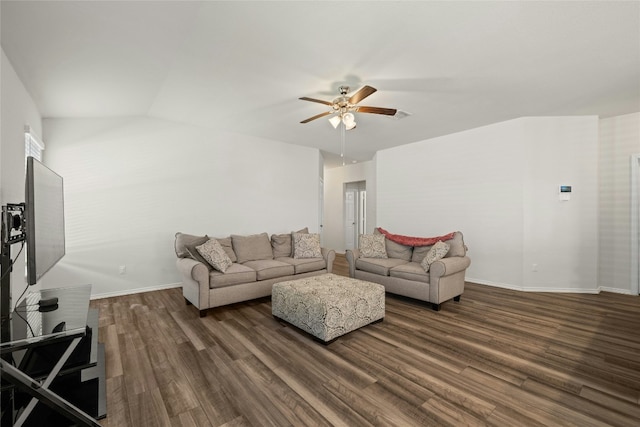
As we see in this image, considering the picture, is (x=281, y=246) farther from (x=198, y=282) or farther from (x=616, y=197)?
(x=616, y=197)

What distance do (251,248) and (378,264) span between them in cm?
195

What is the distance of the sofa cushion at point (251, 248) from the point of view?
14.2ft

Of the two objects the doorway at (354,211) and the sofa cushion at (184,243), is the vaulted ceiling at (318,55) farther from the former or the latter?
the doorway at (354,211)

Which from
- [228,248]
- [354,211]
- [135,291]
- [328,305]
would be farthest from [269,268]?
[354,211]

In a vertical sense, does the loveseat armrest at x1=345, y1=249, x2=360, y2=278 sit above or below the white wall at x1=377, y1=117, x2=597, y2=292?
below

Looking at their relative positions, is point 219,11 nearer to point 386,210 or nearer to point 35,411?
point 35,411

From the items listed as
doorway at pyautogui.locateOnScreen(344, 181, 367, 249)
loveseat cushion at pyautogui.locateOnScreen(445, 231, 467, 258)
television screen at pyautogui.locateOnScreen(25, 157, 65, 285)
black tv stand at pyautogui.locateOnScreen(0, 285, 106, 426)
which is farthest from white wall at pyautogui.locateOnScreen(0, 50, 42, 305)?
doorway at pyautogui.locateOnScreen(344, 181, 367, 249)

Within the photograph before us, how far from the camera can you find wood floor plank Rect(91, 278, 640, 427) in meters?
1.70

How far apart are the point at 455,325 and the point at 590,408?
1310mm

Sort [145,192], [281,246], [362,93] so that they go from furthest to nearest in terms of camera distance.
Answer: [281,246] < [145,192] < [362,93]

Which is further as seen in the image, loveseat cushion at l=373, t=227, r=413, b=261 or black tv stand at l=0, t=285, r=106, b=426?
loveseat cushion at l=373, t=227, r=413, b=261

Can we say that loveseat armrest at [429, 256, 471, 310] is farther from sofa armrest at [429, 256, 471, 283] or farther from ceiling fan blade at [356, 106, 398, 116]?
ceiling fan blade at [356, 106, 398, 116]

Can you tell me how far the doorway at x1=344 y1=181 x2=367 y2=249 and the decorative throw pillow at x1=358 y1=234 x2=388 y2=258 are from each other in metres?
3.86

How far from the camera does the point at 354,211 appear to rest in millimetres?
8562
